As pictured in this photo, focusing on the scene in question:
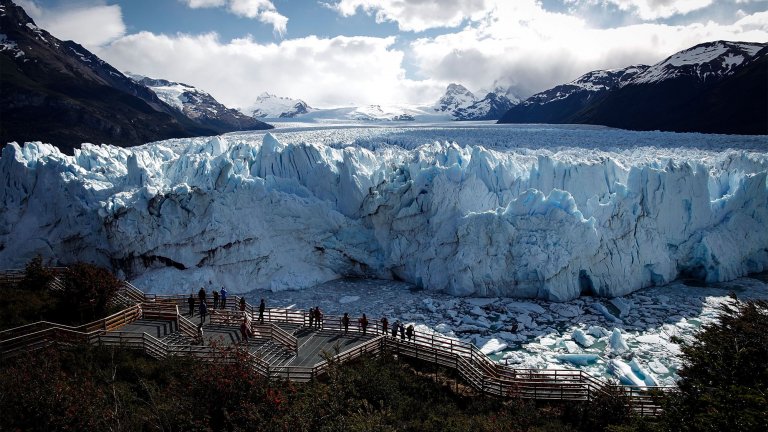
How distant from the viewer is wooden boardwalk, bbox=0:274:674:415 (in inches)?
408

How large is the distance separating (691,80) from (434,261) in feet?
187

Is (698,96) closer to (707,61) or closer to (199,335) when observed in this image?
(707,61)

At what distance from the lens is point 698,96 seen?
55.2 m

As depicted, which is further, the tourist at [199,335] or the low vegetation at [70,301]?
the low vegetation at [70,301]

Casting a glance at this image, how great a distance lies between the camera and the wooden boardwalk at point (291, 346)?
10.4 meters

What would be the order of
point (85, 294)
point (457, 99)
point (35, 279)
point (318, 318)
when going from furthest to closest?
point (457, 99), point (35, 279), point (318, 318), point (85, 294)

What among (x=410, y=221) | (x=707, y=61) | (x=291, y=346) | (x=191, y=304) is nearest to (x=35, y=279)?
(x=191, y=304)

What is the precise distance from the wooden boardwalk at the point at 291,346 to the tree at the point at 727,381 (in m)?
1.05

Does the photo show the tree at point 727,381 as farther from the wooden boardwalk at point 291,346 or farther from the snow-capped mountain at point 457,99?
→ the snow-capped mountain at point 457,99

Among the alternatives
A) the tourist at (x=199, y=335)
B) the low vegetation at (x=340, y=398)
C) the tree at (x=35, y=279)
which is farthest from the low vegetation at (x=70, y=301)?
the tourist at (x=199, y=335)

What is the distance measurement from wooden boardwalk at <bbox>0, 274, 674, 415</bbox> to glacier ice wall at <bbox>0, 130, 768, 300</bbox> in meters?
4.92

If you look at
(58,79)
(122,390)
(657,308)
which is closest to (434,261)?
(657,308)

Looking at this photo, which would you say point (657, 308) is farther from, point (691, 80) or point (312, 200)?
point (691, 80)

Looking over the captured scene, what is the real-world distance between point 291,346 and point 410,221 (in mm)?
8660
